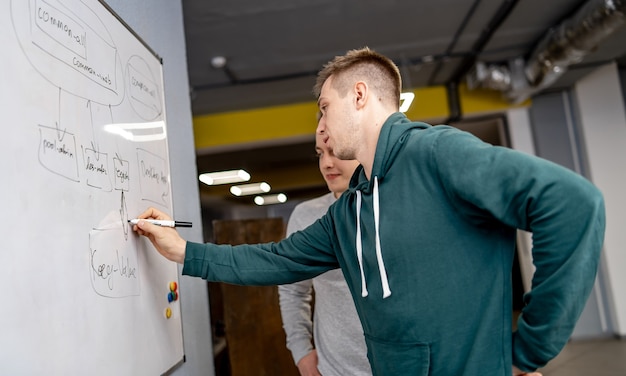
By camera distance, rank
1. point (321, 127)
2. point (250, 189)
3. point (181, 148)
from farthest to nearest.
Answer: point (250, 189)
point (181, 148)
point (321, 127)

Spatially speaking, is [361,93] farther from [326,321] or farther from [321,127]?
[326,321]

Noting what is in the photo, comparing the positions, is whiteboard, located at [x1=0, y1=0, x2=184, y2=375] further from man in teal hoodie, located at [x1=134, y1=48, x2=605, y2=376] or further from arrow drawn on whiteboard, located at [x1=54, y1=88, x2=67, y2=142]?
man in teal hoodie, located at [x1=134, y1=48, x2=605, y2=376]

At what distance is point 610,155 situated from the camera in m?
5.18

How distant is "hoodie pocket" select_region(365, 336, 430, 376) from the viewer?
1.00m

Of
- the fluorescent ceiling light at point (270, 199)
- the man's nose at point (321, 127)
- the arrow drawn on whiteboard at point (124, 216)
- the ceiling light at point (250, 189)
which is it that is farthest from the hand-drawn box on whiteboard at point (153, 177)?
the fluorescent ceiling light at point (270, 199)

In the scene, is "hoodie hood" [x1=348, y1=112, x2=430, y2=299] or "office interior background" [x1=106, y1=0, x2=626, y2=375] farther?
"office interior background" [x1=106, y1=0, x2=626, y2=375]

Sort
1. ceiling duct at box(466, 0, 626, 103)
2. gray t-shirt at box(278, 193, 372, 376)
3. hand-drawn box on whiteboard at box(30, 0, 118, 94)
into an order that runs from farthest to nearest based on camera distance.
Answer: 1. ceiling duct at box(466, 0, 626, 103)
2. gray t-shirt at box(278, 193, 372, 376)
3. hand-drawn box on whiteboard at box(30, 0, 118, 94)

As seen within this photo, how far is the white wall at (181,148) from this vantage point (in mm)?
1592

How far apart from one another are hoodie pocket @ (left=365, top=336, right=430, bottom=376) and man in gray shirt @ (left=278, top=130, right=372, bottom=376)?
448 millimetres

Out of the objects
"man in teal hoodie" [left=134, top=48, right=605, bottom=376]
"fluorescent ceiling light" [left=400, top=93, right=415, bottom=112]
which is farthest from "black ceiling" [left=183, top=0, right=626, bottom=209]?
"man in teal hoodie" [left=134, top=48, right=605, bottom=376]

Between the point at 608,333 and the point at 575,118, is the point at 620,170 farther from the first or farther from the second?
the point at 608,333

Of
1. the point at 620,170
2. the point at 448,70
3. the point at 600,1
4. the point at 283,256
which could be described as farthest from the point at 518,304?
the point at 283,256

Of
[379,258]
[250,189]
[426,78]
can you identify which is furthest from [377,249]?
[250,189]

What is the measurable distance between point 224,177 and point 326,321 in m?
6.95
